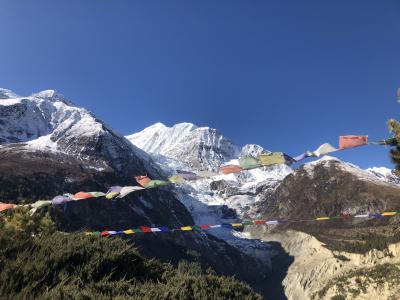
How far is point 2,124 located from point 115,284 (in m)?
202

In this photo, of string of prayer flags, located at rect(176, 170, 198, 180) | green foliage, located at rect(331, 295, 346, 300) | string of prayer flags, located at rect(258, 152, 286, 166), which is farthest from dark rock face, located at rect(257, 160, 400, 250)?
string of prayer flags, located at rect(258, 152, 286, 166)

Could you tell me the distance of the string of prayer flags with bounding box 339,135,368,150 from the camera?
60.8 feet

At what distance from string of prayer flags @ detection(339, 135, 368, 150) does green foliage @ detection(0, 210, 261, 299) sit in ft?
27.1

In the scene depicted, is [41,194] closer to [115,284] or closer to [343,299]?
[343,299]

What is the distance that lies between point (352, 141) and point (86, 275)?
13.4 metres

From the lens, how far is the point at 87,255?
15461 millimetres

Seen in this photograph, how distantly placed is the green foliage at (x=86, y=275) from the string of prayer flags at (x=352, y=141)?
8.25 metres

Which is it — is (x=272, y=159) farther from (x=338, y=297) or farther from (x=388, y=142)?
(x=338, y=297)

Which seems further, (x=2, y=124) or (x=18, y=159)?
(x=2, y=124)

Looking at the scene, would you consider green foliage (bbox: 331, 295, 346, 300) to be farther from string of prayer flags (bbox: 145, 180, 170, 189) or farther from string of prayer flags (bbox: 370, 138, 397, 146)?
string of prayer flags (bbox: 370, 138, 397, 146)

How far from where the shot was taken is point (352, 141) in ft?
61.3

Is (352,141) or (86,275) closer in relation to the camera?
(86,275)

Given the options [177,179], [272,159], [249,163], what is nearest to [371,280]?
[177,179]

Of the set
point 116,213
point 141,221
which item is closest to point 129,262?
point 116,213
